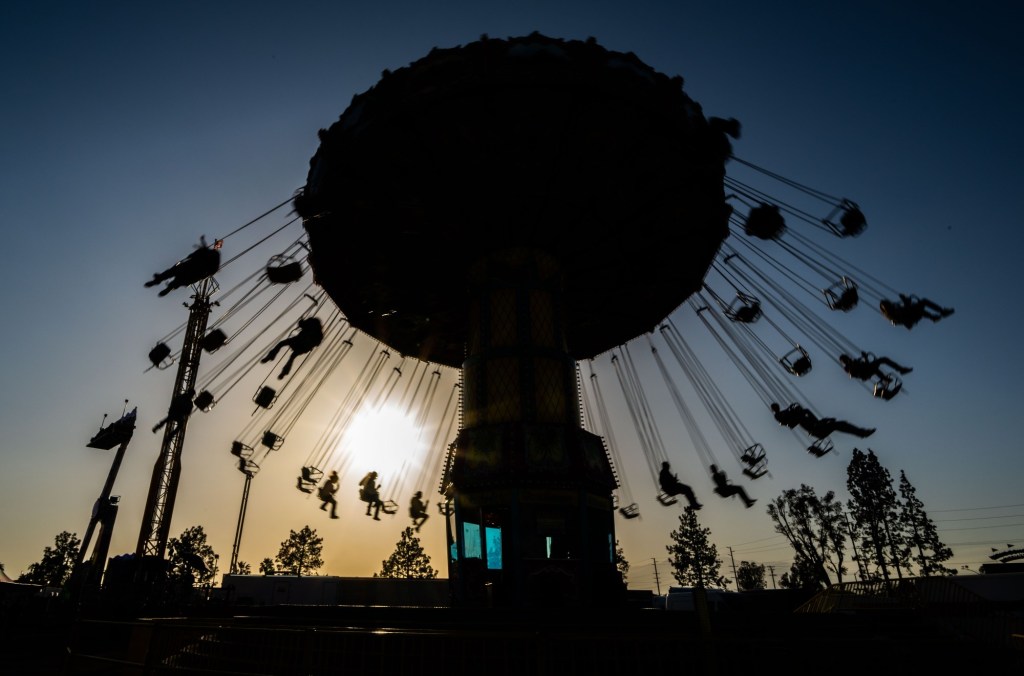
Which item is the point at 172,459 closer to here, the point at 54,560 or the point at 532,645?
the point at 532,645

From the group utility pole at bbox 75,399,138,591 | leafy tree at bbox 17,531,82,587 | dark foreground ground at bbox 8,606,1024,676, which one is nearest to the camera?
dark foreground ground at bbox 8,606,1024,676

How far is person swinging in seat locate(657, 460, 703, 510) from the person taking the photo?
872 inches

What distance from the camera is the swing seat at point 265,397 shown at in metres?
21.2

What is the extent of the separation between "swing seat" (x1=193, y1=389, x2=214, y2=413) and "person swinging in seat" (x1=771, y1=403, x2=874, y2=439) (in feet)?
76.0

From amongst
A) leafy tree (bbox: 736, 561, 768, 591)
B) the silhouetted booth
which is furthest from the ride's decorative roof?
leafy tree (bbox: 736, 561, 768, 591)

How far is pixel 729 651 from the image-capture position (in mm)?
7398

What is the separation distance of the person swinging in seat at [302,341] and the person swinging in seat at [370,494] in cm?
678

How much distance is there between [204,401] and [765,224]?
22923mm

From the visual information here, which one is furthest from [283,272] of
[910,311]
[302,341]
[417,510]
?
[910,311]

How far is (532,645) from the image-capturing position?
892 centimetres

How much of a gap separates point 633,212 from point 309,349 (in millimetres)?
13668

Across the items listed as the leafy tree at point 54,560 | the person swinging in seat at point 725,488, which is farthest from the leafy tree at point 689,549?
the leafy tree at point 54,560

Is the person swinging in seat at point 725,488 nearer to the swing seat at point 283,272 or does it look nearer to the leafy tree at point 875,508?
the swing seat at point 283,272

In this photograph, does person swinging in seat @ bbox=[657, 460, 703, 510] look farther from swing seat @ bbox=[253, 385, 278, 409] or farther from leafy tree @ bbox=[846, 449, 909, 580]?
leafy tree @ bbox=[846, 449, 909, 580]
